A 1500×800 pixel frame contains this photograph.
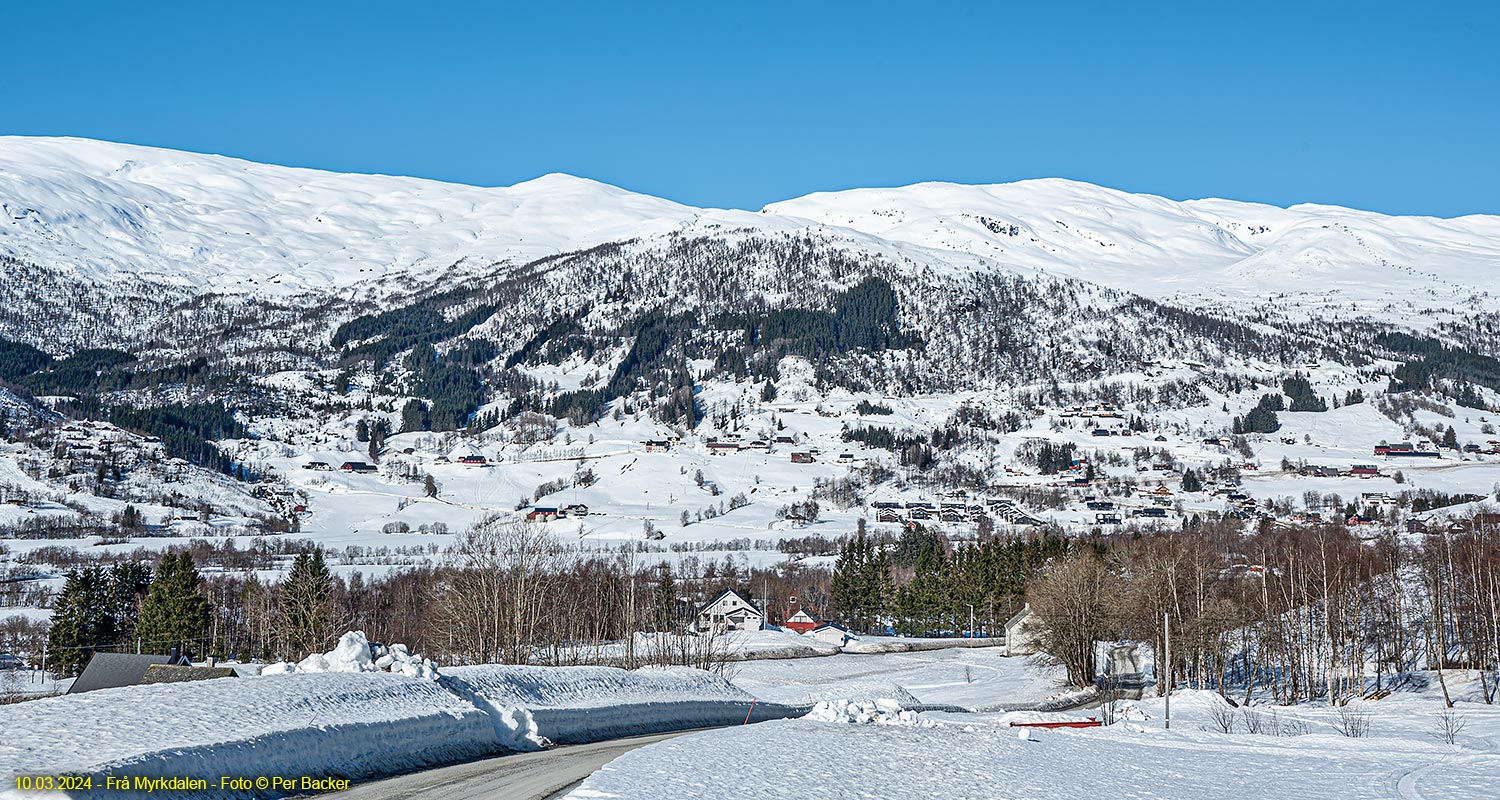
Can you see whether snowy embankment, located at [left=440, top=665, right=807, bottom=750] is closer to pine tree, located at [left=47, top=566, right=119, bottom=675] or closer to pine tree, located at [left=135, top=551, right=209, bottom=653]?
pine tree, located at [left=135, top=551, right=209, bottom=653]

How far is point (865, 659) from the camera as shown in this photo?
100188mm

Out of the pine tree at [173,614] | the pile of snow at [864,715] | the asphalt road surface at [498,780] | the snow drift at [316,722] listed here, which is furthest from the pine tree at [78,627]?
the asphalt road surface at [498,780]

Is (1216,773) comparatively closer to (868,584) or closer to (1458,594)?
(1458,594)

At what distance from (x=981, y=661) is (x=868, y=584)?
3345 centimetres

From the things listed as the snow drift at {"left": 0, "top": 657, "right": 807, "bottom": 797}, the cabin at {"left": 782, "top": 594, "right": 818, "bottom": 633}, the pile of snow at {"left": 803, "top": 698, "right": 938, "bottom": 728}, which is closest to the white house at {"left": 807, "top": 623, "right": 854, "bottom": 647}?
the cabin at {"left": 782, "top": 594, "right": 818, "bottom": 633}

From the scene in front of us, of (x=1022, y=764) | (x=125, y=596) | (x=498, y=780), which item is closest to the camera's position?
(x=498, y=780)

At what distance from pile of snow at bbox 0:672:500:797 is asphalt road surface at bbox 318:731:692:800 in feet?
2.63

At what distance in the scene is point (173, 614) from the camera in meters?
81.5

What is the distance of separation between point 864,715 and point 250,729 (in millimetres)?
17411

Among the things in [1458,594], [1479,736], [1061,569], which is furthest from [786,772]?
[1458,594]

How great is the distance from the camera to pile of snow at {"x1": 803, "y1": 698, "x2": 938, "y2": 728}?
108 feet

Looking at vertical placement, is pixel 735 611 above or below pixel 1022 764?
below

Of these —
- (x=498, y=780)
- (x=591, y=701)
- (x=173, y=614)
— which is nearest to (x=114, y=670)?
(x=591, y=701)

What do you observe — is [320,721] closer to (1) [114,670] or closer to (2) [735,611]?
(1) [114,670]
